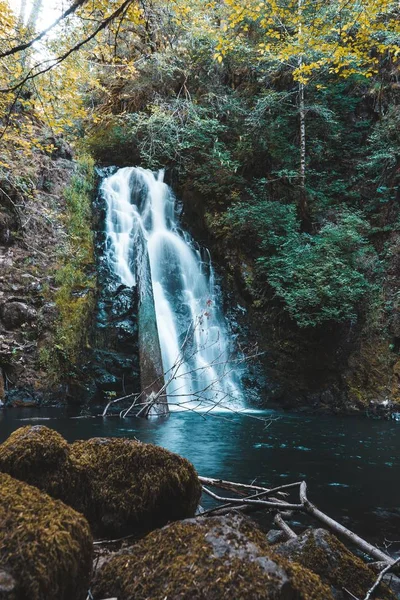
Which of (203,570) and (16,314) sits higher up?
(16,314)

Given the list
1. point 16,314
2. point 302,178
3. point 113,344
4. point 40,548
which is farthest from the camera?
point 302,178

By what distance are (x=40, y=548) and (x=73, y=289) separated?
10845 millimetres

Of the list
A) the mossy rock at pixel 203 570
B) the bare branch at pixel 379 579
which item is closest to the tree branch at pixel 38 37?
the mossy rock at pixel 203 570

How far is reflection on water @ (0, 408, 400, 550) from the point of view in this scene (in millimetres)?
4680

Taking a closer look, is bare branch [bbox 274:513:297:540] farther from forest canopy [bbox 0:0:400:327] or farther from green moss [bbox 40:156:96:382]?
forest canopy [bbox 0:0:400:327]

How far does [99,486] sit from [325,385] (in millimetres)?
10690

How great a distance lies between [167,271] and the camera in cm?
1355

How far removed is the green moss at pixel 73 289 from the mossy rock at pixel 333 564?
30.1 feet

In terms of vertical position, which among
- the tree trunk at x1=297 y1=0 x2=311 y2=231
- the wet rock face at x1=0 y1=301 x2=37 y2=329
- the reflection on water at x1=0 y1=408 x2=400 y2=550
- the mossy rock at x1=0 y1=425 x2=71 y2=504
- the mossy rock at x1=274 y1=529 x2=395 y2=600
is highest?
the tree trunk at x1=297 y1=0 x2=311 y2=231

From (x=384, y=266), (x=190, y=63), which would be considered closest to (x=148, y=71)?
(x=190, y=63)

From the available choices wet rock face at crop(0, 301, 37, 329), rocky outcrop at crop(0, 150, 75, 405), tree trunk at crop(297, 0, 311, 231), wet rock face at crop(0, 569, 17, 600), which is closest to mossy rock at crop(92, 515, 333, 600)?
wet rock face at crop(0, 569, 17, 600)

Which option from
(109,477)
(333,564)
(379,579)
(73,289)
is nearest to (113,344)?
(73,289)

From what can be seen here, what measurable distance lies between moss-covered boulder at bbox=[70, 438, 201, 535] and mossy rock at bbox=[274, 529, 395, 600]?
0.67 metres

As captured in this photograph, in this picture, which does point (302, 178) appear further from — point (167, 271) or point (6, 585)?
point (6, 585)
